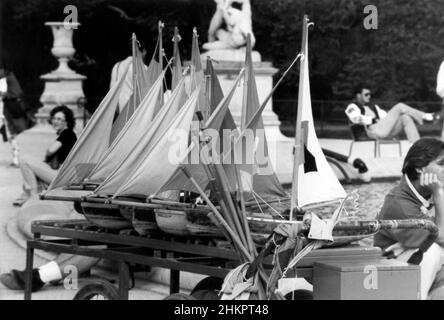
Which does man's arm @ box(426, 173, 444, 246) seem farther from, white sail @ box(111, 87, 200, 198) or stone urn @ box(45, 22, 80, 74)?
stone urn @ box(45, 22, 80, 74)

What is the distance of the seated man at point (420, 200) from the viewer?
597 centimetres

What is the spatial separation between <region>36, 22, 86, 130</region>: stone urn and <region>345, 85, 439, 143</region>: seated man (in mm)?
4187

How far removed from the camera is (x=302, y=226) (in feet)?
16.8

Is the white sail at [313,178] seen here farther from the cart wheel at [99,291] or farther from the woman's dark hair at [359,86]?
the woman's dark hair at [359,86]

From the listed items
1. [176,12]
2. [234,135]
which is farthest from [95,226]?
[176,12]

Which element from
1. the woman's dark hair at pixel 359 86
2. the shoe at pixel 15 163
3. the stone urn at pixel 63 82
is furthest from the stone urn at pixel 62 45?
the woman's dark hair at pixel 359 86

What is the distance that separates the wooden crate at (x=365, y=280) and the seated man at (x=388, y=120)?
28.6ft

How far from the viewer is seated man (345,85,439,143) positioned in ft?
47.7

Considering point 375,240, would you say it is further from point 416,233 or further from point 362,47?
point 362,47

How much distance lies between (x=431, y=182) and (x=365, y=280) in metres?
0.98

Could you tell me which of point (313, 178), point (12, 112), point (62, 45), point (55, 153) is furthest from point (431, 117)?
point (313, 178)

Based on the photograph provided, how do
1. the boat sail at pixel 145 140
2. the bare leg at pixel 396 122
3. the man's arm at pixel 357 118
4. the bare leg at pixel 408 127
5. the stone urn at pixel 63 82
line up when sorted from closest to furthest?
the boat sail at pixel 145 140 < the bare leg at pixel 408 127 < the bare leg at pixel 396 122 < the man's arm at pixel 357 118 < the stone urn at pixel 63 82
